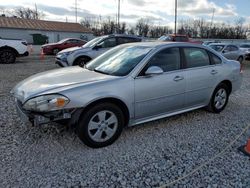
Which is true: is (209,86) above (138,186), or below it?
above

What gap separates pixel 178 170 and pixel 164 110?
1248 mm

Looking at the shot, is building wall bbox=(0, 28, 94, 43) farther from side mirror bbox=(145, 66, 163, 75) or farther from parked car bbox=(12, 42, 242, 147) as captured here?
side mirror bbox=(145, 66, 163, 75)

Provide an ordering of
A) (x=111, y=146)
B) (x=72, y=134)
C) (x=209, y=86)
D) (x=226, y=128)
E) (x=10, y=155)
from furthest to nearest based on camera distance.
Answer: (x=209, y=86)
(x=226, y=128)
(x=72, y=134)
(x=111, y=146)
(x=10, y=155)

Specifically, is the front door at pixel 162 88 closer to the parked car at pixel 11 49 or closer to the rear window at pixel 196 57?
the rear window at pixel 196 57

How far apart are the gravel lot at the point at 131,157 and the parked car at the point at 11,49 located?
8.41 m

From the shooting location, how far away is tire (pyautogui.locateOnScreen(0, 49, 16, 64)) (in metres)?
11.5

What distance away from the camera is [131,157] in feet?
10.1

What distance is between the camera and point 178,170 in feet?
9.20

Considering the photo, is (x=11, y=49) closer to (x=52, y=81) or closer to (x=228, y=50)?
(x=52, y=81)

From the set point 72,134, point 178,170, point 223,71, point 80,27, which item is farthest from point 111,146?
point 80,27

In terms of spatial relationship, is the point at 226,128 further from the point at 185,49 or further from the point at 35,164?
the point at 35,164

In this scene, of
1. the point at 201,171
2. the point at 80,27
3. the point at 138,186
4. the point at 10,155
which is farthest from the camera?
the point at 80,27

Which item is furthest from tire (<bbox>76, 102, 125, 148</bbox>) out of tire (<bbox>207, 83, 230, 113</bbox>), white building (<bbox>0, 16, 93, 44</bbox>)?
white building (<bbox>0, 16, 93, 44</bbox>)

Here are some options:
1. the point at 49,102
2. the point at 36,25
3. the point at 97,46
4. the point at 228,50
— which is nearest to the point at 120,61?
the point at 49,102
